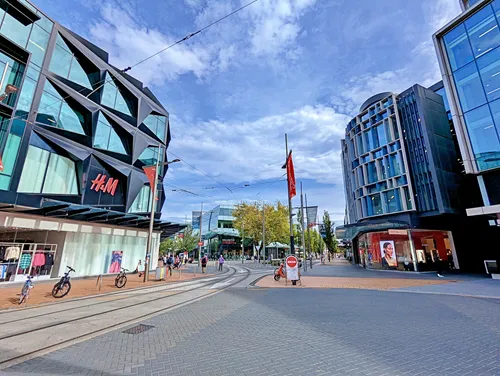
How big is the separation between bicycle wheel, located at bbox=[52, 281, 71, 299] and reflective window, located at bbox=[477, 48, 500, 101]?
1352 inches

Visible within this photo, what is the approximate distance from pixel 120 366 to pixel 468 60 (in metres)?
33.7

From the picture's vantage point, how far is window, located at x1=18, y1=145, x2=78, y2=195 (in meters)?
17.4

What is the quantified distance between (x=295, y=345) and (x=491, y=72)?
96.2ft

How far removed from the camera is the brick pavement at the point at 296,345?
434 cm

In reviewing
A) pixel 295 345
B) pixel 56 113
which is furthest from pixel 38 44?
pixel 295 345

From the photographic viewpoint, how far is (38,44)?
18.6 meters

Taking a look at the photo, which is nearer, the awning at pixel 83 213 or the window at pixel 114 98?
the awning at pixel 83 213

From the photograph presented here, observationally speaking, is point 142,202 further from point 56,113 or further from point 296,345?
point 296,345

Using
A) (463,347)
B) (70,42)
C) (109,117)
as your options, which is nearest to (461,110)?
(463,347)

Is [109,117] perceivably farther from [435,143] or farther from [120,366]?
[435,143]

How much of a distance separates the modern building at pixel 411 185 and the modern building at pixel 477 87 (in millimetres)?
3982

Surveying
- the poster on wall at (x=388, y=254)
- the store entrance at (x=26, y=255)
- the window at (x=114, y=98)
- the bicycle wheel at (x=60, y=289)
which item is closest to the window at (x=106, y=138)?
the window at (x=114, y=98)

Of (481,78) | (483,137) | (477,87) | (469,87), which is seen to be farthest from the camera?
(469,87)

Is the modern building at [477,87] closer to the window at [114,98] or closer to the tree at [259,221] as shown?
the tree at [259,221]
